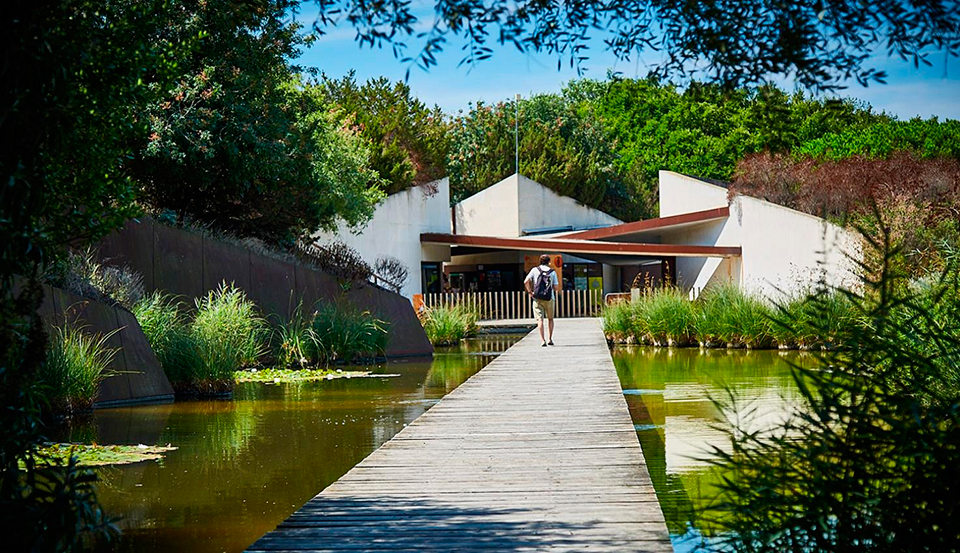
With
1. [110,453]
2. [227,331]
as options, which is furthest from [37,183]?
[227,331]

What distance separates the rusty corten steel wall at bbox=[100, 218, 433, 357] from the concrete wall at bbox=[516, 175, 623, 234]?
18089mm

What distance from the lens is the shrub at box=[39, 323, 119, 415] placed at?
11.0 meters

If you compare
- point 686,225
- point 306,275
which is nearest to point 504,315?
point 686,225

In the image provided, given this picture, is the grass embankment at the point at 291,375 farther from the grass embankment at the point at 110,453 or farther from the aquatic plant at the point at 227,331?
the grass embankment at the point at 110,453

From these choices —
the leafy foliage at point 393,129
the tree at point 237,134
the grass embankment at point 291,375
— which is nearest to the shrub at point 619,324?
the tree at point 237,134

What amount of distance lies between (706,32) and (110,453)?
6069 mm

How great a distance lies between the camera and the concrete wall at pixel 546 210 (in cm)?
3941

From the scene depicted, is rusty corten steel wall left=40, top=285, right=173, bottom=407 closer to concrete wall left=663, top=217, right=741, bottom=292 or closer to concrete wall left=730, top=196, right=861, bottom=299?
concrete wall left=730, top=196, right=861, bottom=299

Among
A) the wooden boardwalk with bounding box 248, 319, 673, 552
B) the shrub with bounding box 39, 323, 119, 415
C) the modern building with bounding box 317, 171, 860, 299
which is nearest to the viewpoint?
the wooden boardwalk with bounding box 248, 319, 673, 552

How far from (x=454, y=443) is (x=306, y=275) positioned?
489 inches

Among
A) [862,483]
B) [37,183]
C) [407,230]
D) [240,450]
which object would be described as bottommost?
[240,450]

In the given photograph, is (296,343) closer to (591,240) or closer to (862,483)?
(862,483)

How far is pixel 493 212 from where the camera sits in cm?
3978

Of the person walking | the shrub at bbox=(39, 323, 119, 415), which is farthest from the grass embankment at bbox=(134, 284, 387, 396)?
the person walking
